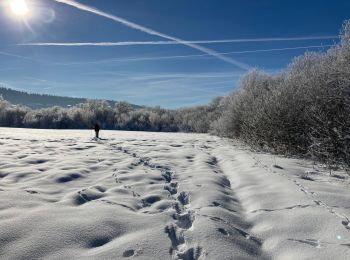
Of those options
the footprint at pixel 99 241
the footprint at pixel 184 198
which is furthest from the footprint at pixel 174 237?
the footprint at pixel 184 198

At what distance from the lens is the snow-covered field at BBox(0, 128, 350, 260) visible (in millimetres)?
3986

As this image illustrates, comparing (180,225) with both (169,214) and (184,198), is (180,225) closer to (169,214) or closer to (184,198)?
(169,214)

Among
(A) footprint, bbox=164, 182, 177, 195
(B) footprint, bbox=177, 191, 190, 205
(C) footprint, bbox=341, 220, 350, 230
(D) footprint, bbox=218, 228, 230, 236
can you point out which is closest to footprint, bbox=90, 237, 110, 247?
(D) footprint, bbox=218, 228, 230, 236

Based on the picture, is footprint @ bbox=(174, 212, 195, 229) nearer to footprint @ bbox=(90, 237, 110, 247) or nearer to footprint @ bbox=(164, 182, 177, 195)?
footprint @ bbox=(90, 237, 110, 247)

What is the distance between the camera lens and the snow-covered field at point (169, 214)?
399 centimetres

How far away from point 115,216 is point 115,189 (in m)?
1.85

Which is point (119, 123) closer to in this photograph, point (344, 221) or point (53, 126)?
point (53, 126)

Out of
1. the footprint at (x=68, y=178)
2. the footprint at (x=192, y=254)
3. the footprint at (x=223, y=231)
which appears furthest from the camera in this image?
the footprint at (x=68, y=178)

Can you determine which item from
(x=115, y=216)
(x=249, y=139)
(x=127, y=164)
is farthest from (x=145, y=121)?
(x=115, y=216)

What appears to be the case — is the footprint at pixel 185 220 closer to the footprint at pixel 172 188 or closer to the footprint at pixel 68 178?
the footprint at pixel 172 188

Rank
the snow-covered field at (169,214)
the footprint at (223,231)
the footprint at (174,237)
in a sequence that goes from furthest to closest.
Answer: the footprint at (223,231) < the footprint at (174,237) < the snow-covered field at (169,214)

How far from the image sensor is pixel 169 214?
5363 mm

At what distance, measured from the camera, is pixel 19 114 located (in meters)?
64.6

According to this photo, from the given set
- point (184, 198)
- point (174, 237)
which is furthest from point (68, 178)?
point (174, 237)
